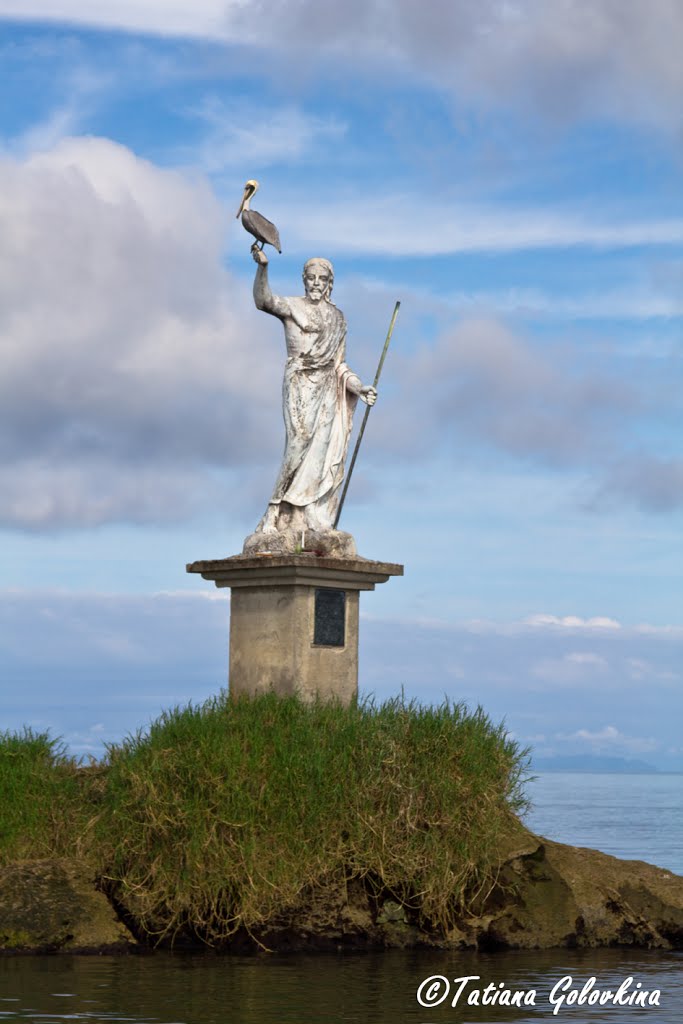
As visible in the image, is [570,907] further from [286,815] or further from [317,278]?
[317,278]

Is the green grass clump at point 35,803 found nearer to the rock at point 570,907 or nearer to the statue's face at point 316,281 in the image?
the rock at point 570,907

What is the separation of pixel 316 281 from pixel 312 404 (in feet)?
4.26

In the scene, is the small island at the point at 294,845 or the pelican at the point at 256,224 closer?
the small island at the point at 294,845

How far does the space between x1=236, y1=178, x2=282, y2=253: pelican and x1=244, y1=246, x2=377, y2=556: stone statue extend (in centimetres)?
15

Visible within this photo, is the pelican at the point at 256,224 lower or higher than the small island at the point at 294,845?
higher

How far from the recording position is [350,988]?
38.6 ft

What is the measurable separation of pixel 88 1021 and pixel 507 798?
5317 mm

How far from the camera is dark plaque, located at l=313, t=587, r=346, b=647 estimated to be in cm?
1573

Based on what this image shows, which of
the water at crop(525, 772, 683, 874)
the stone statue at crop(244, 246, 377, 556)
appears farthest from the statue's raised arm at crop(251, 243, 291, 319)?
the water at crop(525, 772, 683, 874)

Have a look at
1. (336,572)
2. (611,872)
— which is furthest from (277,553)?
(611,872)

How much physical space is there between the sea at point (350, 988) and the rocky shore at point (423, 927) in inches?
9.1

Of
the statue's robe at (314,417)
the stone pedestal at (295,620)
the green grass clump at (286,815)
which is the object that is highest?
the statue's robe at (314,417)

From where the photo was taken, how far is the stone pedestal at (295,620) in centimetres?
1555

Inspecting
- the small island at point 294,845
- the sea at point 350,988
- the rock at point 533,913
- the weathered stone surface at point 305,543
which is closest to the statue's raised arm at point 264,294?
the weathered stone surface at point 305,543
